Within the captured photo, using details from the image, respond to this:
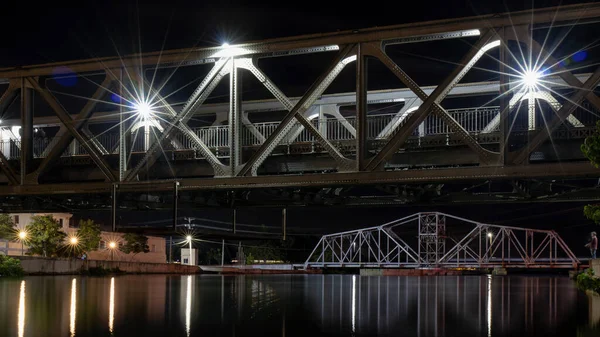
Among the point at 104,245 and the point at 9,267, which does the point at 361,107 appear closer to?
the point at 9,267

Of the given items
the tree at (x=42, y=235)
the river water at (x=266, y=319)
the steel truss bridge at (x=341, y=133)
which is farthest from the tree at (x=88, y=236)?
the river water at (x=266, y=319)

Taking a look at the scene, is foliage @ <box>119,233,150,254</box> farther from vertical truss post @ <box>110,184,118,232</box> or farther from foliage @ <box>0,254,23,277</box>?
vertical truss post @ <box>110,184,118,232</box>

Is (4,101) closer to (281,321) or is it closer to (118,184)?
(118,184)

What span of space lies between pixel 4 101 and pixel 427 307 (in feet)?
72.6

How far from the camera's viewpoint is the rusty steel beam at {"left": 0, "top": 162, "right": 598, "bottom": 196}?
27.2m

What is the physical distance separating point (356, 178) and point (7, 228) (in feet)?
177

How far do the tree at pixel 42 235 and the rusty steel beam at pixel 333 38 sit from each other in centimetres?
4185

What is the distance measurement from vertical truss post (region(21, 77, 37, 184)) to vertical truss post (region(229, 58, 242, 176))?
10160mm

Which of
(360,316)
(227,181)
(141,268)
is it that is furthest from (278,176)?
Result: (141,268)

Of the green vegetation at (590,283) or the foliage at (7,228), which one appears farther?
the foliage at (7,228)

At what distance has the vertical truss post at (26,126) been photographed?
120 feet

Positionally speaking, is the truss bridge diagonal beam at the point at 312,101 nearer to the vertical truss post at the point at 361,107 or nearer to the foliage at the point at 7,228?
the vertical truss post at the point at 361,107

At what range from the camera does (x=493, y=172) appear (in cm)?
2762

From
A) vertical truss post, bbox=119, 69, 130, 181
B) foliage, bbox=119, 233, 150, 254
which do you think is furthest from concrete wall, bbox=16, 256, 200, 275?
vertical truss post, bbox=119, 69, 130, 181
